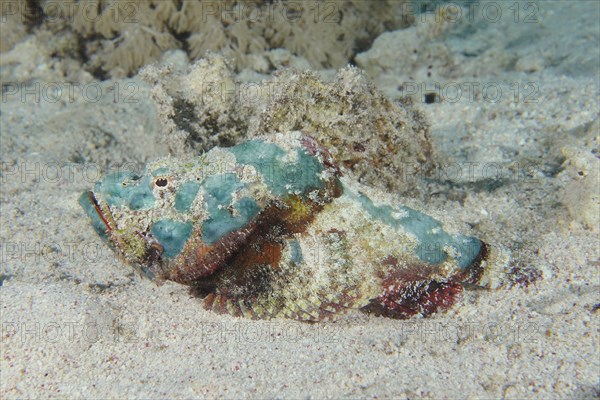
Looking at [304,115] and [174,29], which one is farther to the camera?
[174,29]

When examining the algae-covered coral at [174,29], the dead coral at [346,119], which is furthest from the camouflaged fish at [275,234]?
the algae-covered coral at [174,29]

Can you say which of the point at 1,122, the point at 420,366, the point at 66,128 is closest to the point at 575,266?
the point at 420,366

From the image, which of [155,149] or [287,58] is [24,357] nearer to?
[155,149]

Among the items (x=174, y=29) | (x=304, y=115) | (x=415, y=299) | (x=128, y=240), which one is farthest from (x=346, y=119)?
(x=174, y=29)

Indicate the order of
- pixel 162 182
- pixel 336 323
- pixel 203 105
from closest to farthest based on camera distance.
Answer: pixel 162 182
pixel 336 323
pixel 203 105

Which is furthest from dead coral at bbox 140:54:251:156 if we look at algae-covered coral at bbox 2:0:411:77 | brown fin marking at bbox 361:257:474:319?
algae-covered coral at bbox 2:0:411:77

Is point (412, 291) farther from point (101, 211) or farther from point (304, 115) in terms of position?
point (101, 211)
